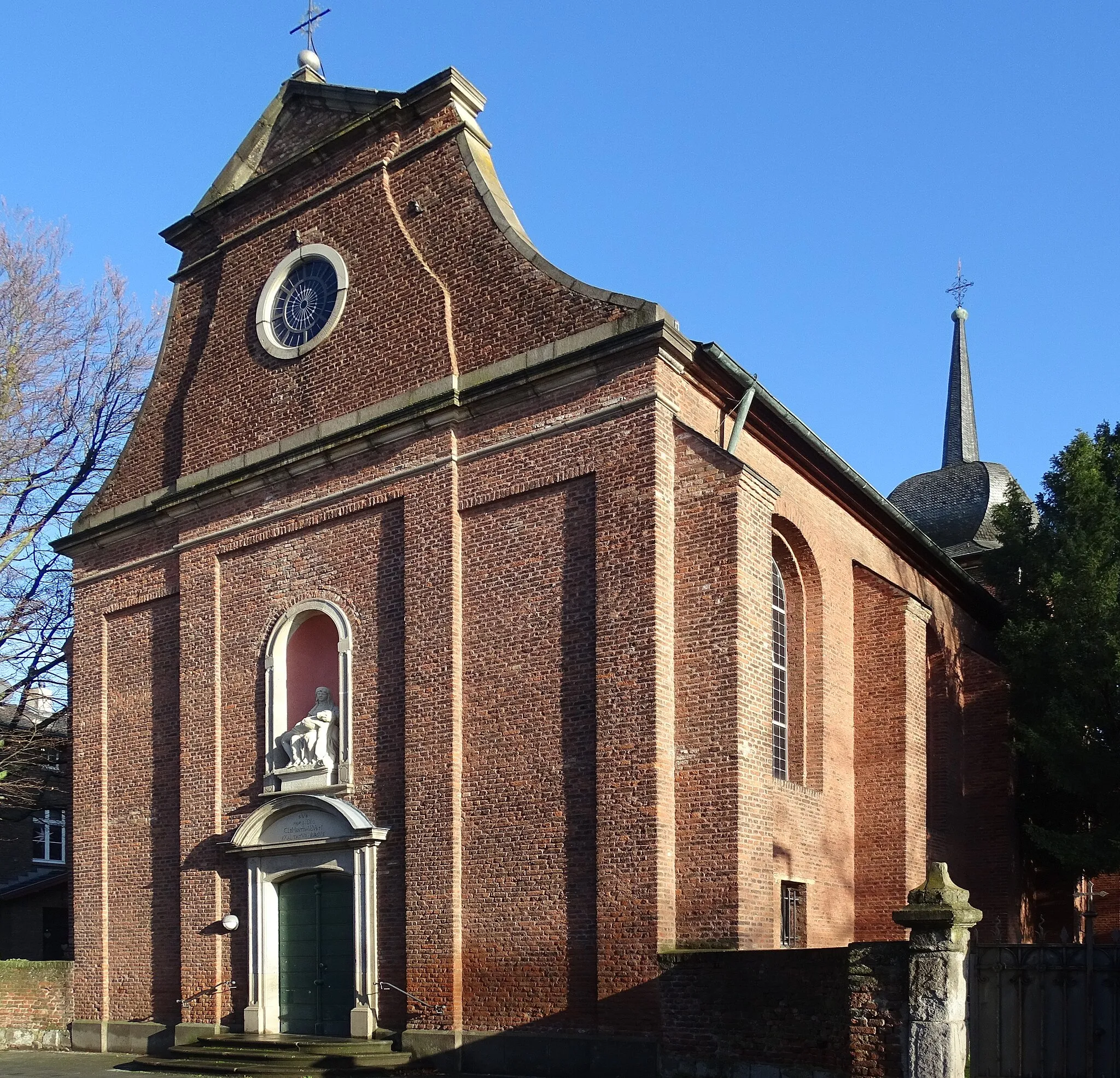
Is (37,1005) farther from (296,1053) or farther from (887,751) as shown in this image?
(887,751)

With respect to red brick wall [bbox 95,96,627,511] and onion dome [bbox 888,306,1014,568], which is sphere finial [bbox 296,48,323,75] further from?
onion dome [bbox 888,306,1014,568]

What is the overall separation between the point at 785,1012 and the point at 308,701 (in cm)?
777

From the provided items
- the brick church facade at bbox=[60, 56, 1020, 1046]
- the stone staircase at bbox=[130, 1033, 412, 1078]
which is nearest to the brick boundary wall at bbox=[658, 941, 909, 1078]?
the brick church facade at bbox=[60, 56, 1020, 1046]

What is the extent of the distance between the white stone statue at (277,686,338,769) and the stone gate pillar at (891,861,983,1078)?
315 inches

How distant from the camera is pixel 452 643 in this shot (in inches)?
599

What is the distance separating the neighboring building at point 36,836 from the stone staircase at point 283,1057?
8183 mm

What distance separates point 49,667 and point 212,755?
33.5 ft

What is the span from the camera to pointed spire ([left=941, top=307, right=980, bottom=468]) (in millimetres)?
35281

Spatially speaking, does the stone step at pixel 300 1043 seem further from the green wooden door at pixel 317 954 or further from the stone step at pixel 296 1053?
the green wooden door at pixel 317 954

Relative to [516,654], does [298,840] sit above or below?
below

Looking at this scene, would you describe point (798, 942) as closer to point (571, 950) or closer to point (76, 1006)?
point (571, 950)

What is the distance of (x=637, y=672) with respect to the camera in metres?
13.7

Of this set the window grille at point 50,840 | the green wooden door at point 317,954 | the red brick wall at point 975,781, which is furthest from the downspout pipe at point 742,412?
the window grille at point 50,840

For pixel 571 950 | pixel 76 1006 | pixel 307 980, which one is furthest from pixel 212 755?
pixel 571 950
